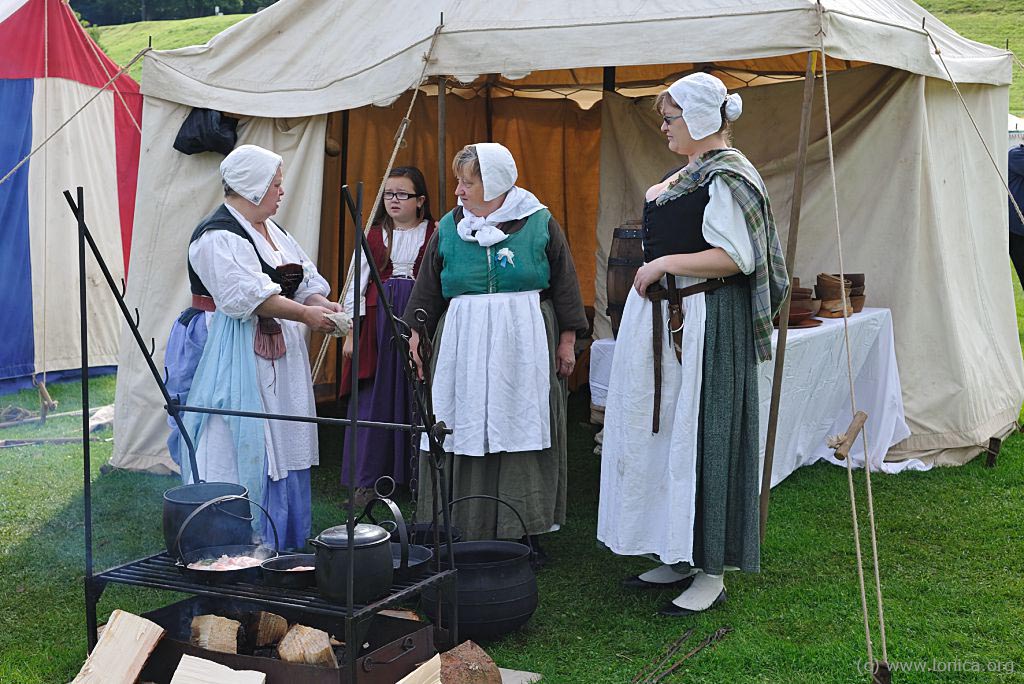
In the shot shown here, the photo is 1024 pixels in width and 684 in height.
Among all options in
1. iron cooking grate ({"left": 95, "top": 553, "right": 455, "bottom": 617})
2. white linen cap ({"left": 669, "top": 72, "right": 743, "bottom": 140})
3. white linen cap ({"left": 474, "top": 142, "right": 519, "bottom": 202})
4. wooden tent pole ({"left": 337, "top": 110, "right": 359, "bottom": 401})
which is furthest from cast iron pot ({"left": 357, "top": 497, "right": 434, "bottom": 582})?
wooden tent pole ({"left": 337, "top": 110, "right": 359, "bottom": 401})

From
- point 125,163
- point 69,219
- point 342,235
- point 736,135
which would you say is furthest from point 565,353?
point 125,163

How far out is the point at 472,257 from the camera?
11.8 feet

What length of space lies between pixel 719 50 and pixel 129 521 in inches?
116

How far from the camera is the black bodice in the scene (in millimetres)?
3092

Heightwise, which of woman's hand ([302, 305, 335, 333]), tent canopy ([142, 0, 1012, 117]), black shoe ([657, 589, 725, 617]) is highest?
tent canopy ([142, 0, 1012, 117])

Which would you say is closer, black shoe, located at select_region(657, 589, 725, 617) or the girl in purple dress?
black shoe, located at select_region(657, 589, 725, 617)

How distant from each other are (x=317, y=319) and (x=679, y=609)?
1.47 metres

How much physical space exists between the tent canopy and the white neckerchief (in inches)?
24.7

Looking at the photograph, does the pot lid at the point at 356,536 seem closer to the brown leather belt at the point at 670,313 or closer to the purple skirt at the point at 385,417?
the brown leather belt at the point at 670,313

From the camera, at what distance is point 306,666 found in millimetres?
2398

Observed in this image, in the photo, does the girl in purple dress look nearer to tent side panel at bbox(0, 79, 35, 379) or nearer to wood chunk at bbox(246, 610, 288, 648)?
wood chunk at bbox(246, 610, 288, 648)

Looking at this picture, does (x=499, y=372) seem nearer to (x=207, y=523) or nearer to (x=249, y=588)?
(x=207, y=523)

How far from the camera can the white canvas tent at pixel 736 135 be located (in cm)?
395

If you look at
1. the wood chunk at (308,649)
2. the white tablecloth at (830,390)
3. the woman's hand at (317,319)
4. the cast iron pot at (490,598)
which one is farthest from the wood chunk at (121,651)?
the white tablecloth at (830,390)
